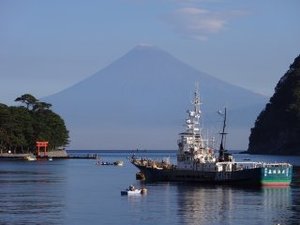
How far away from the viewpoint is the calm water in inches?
2904

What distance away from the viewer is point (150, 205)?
8688 cm

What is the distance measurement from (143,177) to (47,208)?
183ft

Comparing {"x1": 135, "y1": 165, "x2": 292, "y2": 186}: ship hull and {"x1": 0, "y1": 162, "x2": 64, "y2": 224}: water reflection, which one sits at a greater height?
{"x1": 135, "y1": 165, "x2": 292, "y2": 186}: ship hull

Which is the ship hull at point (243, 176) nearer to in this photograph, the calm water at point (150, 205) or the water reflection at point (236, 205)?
the calm water at point (150, 205)

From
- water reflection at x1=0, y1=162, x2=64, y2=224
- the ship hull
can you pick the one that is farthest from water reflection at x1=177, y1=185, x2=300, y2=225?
water reflection at x1=0, y1=162, x2=64, y2=224

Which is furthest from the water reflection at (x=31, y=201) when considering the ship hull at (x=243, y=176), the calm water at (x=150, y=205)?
the ship hull at (x=243, y=176)

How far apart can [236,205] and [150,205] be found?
8.47 m

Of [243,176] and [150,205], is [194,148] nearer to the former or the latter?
[243,176]

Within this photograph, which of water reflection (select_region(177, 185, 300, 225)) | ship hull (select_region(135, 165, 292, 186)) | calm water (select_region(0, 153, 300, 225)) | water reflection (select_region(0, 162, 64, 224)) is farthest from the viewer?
ship hull (select_region(135, 165, 292, 186))

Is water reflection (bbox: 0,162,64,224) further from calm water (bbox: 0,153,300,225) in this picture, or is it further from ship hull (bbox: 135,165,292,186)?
ship hull (bbox: 135,165,292,186)

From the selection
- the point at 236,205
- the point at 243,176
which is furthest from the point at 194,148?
the point at 236,205

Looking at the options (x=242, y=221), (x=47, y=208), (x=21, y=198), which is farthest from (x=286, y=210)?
(x=21, y=198)

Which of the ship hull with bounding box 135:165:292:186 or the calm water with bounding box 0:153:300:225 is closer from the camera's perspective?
the calm water with bounding box 0:153:300:225

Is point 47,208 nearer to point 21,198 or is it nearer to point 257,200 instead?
point 21,198
